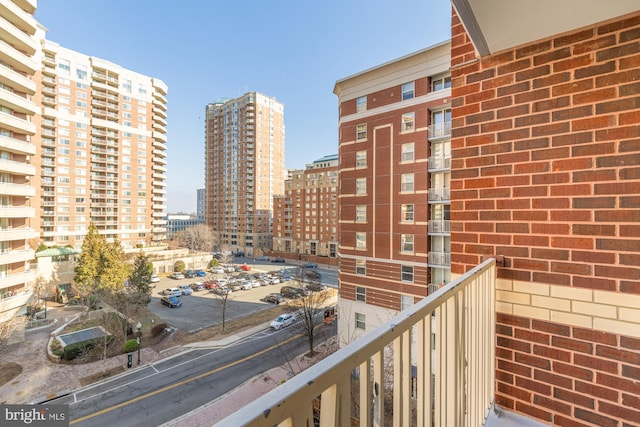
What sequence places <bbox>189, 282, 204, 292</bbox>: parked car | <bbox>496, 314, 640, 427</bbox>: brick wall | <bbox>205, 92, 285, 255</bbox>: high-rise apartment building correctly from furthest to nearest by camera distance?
<bbox>205, 92, 285, 255</bbox>: high-rise apartment building → <bbox>189, 282, 204, 292</bbox>: parked car → <bbox>496, 314, 640, 427</bbox>: brick wall

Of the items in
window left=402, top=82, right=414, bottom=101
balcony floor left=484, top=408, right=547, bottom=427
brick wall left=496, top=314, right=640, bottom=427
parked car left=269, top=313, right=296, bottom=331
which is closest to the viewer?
brick wall left=496, top=314, right=640, bottom=427

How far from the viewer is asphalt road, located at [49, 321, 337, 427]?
31.8ft

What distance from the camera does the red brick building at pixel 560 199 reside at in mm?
1567

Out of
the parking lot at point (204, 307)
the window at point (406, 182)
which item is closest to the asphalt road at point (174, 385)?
the parking lot at point (204, 307)

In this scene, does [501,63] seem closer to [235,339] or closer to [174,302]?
[235,339]

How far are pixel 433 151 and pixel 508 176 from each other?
11.6 metres

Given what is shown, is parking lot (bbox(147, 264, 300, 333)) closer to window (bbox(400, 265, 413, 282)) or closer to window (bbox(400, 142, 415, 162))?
window (bbox(400, 265, 413, 282))

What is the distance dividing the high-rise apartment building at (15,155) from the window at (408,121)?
823 inches

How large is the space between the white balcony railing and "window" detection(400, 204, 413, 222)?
11272 millimetres

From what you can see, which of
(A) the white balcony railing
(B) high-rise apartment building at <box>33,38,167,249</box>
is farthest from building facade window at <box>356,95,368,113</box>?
(B) high-rise apartment building at <box>33,38,167,249</box>

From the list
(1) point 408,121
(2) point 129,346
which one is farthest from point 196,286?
(1) point 408,121

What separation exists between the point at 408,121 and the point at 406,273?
6787 millimetres

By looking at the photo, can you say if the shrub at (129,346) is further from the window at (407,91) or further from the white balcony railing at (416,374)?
the window at (407,91)

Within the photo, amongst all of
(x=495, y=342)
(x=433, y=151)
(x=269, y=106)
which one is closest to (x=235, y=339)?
(x=433, y=151)
